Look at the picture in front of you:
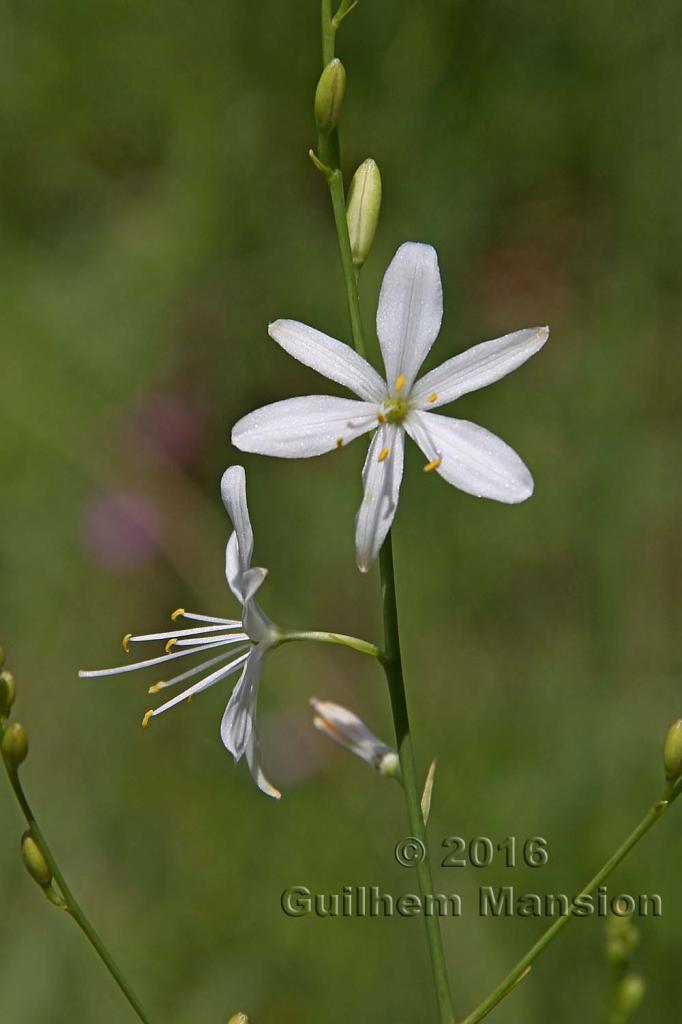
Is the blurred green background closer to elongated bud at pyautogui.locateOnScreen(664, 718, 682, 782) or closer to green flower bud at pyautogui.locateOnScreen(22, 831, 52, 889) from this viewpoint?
elongated bud at pyautogui.locateOnScreen(664, 718, 682, 782)

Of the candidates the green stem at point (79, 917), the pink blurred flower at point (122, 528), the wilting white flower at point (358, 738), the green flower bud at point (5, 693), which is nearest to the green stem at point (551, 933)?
the wilting white flower at point (358, 738)

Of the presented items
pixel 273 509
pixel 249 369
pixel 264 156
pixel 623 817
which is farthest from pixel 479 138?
pixel 623 817

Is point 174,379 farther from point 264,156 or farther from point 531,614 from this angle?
point 531,614

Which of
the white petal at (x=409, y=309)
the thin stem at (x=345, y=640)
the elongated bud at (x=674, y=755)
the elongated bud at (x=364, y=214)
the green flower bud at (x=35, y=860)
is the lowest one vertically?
the green flower bud at (x=35, y=860)

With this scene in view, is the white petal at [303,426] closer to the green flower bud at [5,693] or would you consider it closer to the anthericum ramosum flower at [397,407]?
the anthericum ramosum flower at [397,407]

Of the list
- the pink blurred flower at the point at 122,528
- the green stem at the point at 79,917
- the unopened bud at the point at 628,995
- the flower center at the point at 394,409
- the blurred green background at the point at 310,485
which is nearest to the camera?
the green stem at the point at 79,917

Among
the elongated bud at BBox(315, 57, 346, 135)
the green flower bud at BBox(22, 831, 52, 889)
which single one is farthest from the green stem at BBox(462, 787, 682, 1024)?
the elongated bud at BBox(315, 57, 346, 135)
